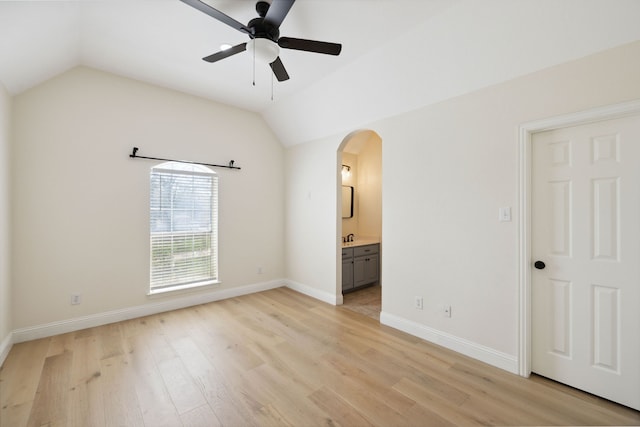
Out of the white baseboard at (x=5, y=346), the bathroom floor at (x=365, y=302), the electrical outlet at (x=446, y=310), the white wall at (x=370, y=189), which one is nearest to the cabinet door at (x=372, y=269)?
the bathroom floor at (x=365, y=302)

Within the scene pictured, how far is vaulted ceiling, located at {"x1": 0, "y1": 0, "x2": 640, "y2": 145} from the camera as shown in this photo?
77.2 inches

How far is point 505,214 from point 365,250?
8.76 ft

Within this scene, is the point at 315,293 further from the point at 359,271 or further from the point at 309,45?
the point at 309,45

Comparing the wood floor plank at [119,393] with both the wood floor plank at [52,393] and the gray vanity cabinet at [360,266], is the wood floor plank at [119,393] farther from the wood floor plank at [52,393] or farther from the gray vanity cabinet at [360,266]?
the gray vanity cabinet at [360,266]

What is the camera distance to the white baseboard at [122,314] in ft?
9.69

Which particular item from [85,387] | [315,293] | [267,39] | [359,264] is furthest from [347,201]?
[85,387]

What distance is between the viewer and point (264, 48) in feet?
6.85

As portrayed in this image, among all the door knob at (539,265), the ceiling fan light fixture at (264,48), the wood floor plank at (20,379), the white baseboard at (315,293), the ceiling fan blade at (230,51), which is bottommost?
the wood floor plank at (20,379)

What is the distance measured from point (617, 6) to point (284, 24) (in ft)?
7.94

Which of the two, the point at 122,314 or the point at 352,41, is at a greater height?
the point at 352,41

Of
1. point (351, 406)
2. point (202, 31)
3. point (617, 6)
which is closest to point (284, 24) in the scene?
point (202, 31)

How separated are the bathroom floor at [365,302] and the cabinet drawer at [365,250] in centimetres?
67

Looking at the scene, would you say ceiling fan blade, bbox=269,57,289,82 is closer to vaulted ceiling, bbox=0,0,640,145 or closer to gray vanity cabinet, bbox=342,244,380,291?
vaulted ceiling, bbox=0,0,640,145

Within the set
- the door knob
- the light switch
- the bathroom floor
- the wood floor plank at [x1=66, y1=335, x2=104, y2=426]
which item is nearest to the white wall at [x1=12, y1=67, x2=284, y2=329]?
the wood floor plank at [x1=66, y1=335, x2=104, y2=426]
